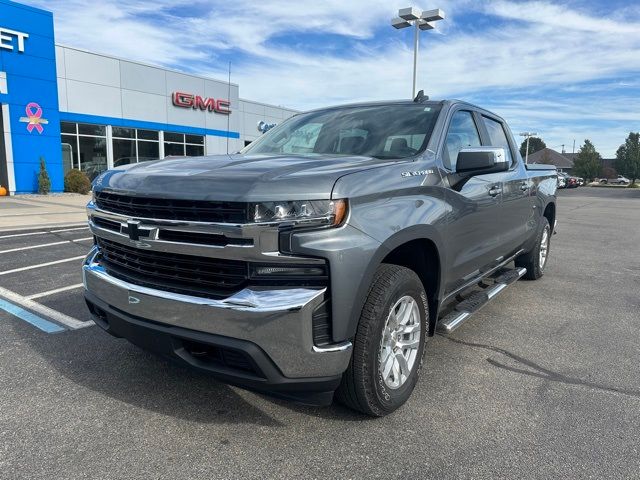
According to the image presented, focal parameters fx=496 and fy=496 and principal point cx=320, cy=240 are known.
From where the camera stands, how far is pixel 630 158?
7694cm

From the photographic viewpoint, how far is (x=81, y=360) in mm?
3541

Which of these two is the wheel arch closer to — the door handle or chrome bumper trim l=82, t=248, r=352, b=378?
chrome bumper trim l=82, t=248, r=352, b=378

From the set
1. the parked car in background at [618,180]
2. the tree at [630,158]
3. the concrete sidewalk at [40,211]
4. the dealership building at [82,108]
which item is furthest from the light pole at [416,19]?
the parked car in background at [618,180]

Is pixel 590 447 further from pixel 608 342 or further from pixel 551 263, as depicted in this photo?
pixel 551 263

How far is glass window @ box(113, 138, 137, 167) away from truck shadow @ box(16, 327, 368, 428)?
20648mm

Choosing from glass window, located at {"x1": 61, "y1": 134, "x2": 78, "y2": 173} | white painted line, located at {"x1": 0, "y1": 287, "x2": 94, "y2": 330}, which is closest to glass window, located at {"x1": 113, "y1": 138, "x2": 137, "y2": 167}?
glass window, located at {"x1": 61, "y1": 134, "x2": 78, "y2": 173}

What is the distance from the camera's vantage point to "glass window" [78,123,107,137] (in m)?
21.4

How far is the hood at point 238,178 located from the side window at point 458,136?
75 cm

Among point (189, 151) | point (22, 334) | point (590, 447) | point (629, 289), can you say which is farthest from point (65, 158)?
point (590, 447)

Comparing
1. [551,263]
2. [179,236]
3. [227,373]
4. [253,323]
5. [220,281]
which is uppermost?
[179,236]

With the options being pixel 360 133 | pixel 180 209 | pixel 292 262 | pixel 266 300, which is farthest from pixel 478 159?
pixel 180 209

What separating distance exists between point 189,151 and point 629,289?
23609 mm

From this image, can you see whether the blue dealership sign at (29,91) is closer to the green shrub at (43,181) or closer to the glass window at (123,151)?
the green shrub at (43,181)

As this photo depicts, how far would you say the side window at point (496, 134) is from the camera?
469cm
